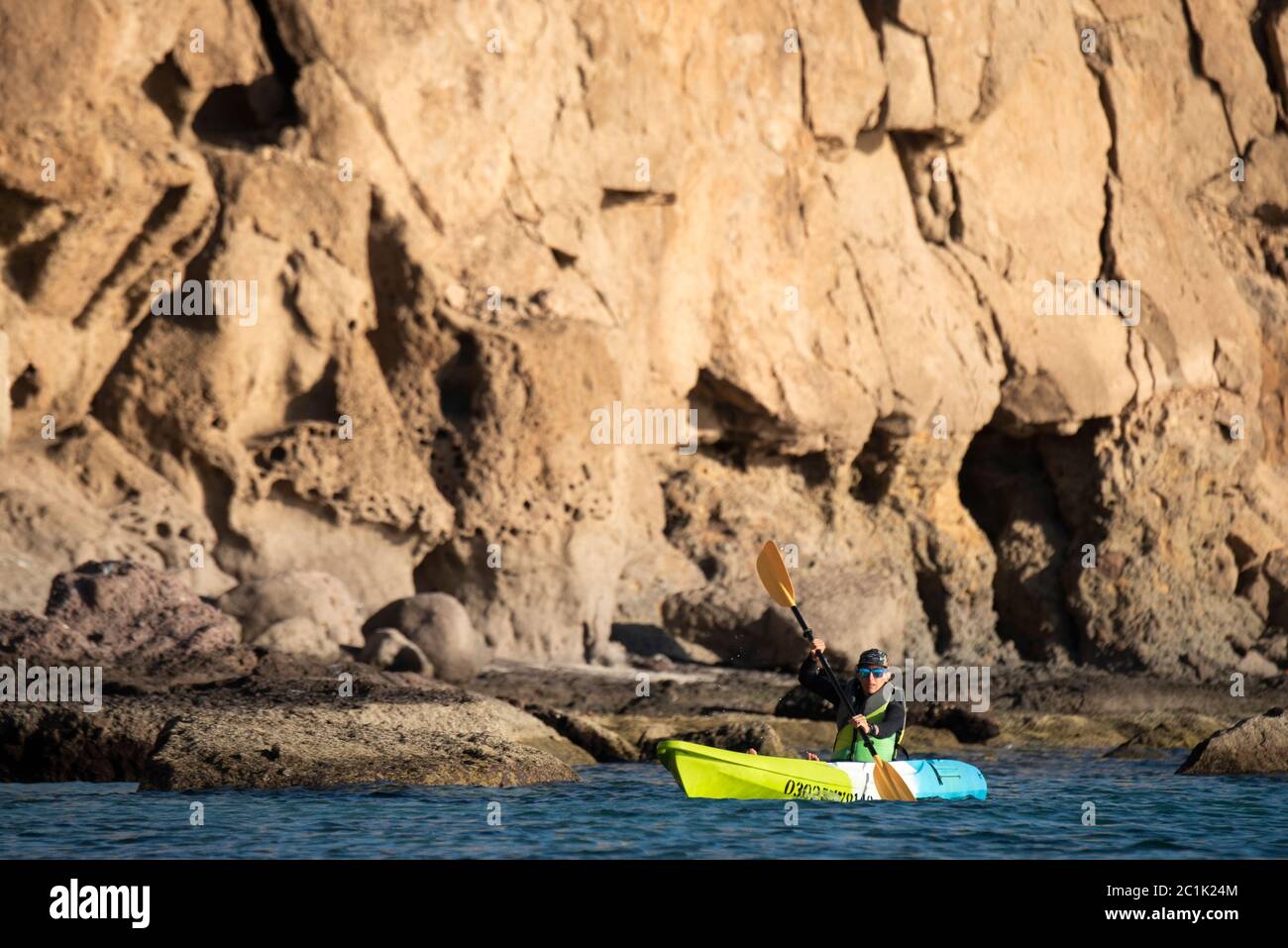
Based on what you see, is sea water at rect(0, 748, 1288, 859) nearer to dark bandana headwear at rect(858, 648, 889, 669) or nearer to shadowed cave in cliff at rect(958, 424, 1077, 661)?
dark bandana headwear at rect(858, 648, 889, 669)

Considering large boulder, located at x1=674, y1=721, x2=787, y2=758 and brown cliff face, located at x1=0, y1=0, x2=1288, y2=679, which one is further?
brown cliff face, located at x1=0, y1=0, x2=1288, y2=679

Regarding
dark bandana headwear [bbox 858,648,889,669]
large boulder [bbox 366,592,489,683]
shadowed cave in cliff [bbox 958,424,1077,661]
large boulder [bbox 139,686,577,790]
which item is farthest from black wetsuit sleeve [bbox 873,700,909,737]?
shadowed cave in cliff [bbox 958,424,1077,661]

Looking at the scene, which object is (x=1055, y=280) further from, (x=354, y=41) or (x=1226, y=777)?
(x=1226, y=777)

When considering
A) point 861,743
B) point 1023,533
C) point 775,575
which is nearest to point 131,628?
point 775,575

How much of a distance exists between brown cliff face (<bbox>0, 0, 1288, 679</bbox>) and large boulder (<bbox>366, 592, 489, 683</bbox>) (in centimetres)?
155

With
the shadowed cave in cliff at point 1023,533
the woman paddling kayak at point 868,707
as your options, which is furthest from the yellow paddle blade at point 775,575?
the shadowed cave in cliff at point 1023,533

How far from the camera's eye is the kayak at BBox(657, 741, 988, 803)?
13.9m

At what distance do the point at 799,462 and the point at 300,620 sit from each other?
33.7 feet

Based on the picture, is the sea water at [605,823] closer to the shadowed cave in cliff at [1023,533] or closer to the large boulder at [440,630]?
the large boulder at [440,630]

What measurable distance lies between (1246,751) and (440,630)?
792 cm

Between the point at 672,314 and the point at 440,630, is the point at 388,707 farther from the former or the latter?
the point at 672,314

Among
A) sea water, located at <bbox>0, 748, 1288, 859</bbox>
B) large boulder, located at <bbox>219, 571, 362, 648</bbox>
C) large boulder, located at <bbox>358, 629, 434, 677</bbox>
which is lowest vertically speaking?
sea water, located at <bbox>0, 748, 1288, 859</bbox>
